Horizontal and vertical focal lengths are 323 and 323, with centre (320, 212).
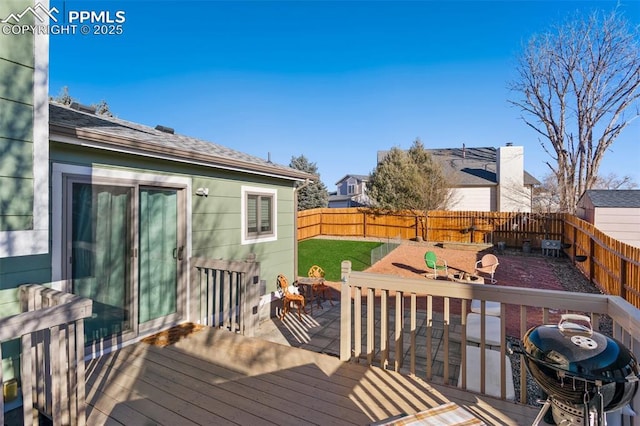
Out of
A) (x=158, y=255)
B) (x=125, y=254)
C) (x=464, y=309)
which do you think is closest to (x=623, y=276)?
(x=464, y=309)

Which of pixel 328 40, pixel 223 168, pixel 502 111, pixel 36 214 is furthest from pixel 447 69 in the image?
pixel 36 214

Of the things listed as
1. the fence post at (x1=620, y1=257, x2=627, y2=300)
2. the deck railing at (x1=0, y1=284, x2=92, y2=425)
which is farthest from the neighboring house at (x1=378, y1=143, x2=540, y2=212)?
the deck railing at (x1=0, y1=284, x2=92, y2=425)

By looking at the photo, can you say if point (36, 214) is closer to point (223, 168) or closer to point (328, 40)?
point (223, 168)

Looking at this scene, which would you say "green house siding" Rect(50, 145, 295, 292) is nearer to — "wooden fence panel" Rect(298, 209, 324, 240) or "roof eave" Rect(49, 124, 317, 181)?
"roof eave" Rect(49, 124, 317, 181)

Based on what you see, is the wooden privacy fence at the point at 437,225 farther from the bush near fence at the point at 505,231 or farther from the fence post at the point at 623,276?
the fence post at the point at 623,276

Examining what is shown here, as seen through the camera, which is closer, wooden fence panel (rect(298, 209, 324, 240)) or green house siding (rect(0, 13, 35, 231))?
green house siding (rect(0, 13, 35, 231))

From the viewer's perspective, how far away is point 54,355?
7.02ft

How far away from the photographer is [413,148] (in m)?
18.5

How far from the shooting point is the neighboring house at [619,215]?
9594mm

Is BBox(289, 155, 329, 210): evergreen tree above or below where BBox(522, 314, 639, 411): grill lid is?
above

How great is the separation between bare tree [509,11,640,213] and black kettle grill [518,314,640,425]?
17.3m

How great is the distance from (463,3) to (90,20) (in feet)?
29.7

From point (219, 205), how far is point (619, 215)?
11.6 metres

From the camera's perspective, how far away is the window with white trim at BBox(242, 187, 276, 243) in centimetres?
569
